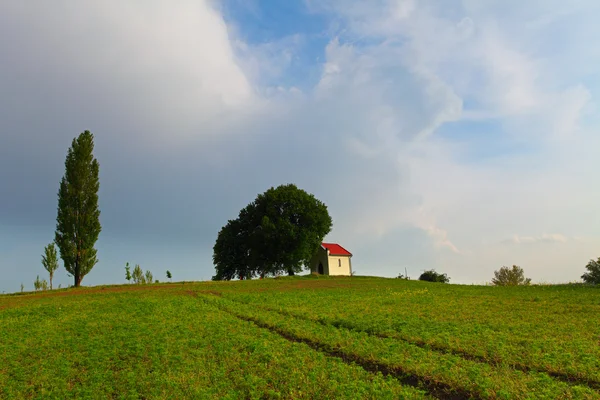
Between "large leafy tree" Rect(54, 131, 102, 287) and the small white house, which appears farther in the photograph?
the small white house

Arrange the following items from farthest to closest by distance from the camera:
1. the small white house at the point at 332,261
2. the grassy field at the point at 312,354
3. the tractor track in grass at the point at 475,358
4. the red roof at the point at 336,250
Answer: the red roof at the point at 336,250 < the small white house at the point at 332,261 < the grassy field at the point at 312,354 < the tractor track in grass at the point at 475,358

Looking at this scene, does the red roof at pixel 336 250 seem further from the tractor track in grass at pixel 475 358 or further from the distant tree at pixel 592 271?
the tractor track in grass at pixel 475 358

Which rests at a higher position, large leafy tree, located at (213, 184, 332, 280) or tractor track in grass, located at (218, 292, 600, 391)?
large leafy tree, located at (213, 184, 332, 280)

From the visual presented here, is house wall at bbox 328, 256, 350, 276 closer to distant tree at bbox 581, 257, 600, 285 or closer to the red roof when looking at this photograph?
the red roof

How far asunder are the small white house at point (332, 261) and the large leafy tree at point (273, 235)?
7.37 m

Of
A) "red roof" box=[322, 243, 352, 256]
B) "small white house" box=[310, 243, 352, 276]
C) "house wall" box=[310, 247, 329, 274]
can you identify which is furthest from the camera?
"red roof" box=[322, 243, 352, 256]

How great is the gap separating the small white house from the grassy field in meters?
54.7

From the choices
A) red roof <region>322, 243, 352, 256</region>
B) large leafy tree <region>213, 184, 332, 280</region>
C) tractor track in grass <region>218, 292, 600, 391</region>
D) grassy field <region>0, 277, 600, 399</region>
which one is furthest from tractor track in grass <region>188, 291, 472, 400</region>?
red roof <region>322, 243, 352, 256</region>

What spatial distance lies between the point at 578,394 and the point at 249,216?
228 ft

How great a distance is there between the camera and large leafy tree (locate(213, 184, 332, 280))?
69562 mm

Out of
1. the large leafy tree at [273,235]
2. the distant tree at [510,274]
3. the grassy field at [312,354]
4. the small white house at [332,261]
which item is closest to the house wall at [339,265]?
the small white house at [332,261]

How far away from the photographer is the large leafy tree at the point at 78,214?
53938mm

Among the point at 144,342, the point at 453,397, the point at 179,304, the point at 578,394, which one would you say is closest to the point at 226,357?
the point at 144,342

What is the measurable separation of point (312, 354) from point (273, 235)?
179 ft
